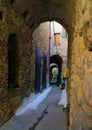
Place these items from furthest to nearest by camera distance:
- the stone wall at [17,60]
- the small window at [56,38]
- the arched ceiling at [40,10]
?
the small window at [56,38] → the arched ceiling at [40,10] → the stone wall at [17,60]

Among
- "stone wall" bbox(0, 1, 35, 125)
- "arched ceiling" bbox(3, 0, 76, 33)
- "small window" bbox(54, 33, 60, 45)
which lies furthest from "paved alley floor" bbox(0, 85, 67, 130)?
"small window" bbox(54, 33, 60, 45)

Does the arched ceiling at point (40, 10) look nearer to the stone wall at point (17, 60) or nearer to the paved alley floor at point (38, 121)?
the stone wall at point (17, 60)

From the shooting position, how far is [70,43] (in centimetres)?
612

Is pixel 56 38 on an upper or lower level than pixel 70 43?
upper

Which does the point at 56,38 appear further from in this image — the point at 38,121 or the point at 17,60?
the point at 38,121

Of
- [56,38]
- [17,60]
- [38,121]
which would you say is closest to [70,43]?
[17,60]

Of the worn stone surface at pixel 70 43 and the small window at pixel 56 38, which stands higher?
the small window at pixel 56 38

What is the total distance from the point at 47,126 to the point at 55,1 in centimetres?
297

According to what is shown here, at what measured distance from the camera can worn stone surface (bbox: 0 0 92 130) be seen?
2018mm

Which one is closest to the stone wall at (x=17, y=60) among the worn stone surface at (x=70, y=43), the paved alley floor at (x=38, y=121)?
the worn stone surface at (x=70, y=43)

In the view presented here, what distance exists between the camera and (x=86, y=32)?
1967 millimetres

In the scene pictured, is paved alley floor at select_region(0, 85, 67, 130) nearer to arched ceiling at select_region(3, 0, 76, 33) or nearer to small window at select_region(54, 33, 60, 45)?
arched ceiling at select_region(3, 0, 76, 33)

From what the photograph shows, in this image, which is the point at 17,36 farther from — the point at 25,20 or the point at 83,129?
the point at 83,129

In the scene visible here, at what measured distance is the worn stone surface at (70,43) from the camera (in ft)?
6.62
